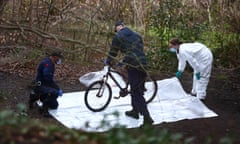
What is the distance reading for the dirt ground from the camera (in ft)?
25.3

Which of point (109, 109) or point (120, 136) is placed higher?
point (120, 136)

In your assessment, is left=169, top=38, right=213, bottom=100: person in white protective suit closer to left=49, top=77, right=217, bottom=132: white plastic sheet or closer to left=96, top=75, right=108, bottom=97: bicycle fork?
left=49, top=77, right=217, bottom=132: white plastic sheet

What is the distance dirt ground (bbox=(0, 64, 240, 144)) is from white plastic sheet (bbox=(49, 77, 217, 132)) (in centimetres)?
25

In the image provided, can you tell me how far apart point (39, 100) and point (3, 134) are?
5.35m

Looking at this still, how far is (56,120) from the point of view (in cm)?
797

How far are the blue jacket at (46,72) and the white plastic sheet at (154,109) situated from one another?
20.0 inches

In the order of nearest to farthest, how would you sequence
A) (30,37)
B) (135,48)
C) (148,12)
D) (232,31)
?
(135,48)
(30,37)
(232,31)
(148,12)

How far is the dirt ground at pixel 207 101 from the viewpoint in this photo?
772cm

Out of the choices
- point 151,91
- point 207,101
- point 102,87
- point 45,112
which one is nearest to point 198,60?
point 207,101

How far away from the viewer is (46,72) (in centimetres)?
798

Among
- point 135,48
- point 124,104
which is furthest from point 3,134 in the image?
point 124,104

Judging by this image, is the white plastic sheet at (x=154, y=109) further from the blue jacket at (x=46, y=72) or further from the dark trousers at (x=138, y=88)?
the blue jacket at (x=46, y=72)

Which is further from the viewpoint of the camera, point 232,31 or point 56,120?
point 232,31

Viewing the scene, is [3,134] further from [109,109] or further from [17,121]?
[109,109]
